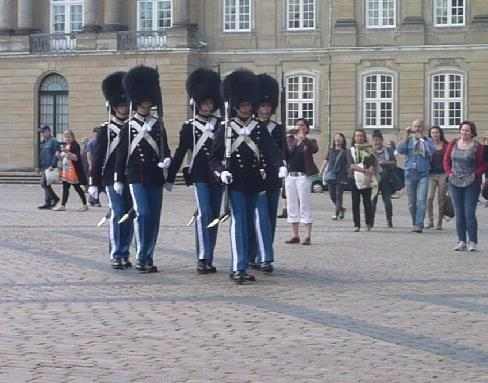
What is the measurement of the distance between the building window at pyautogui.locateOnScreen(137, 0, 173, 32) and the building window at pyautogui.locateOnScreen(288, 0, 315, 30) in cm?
521

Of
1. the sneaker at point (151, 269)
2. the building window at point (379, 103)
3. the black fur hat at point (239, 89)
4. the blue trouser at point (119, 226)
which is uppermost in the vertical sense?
the building window at point (379, 103)

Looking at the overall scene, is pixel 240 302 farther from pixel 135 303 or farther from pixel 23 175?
pixel 23 175

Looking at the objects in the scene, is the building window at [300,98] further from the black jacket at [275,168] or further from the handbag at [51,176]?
the black jacket at [275,168]

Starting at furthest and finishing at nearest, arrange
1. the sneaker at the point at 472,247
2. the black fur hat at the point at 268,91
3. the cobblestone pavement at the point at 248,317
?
the sneaker at the point at 472,247, the black fur hat at the point at 268,91, the cobblestone pavement at the point at 248,317

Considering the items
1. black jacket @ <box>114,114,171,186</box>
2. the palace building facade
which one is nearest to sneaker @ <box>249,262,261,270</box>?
black jacket @ <box>114,114,171,186</box>

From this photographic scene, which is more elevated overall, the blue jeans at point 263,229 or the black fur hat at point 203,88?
the black fur hat at point 203,88

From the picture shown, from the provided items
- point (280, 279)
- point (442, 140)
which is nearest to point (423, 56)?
point (442, 140)

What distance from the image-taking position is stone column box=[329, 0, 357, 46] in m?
54.0

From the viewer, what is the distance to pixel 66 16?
58781 mm

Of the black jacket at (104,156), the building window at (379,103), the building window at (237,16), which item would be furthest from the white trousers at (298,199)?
the building window at (237,16)

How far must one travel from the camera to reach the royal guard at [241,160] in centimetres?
1499

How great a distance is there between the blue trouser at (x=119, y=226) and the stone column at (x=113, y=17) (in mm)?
40868

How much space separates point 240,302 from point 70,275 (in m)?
3.09

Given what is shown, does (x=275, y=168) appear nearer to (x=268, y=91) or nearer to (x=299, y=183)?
(x=268, y=91)
